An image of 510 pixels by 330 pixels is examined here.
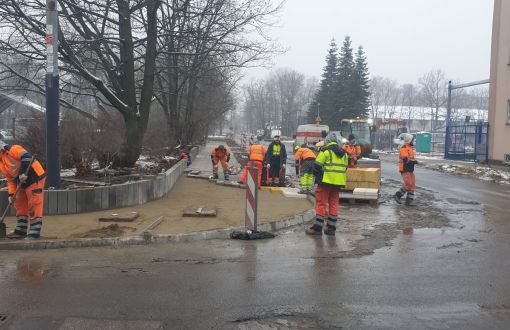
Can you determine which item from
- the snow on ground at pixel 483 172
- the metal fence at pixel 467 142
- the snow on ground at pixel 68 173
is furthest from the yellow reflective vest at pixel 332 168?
the metal fence at pixel 467 142

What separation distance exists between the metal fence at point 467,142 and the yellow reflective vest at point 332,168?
23.2 m

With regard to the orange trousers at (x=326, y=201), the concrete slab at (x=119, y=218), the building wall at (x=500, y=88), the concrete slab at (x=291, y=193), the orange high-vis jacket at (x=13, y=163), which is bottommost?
the concrete slab at (x=119, y=218)

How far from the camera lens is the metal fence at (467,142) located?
29.8m

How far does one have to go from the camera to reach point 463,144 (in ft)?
112

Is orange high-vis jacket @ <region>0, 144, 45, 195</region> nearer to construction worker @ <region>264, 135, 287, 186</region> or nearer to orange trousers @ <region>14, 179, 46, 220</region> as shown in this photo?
orange trousers @ <region>14, 179, 46, 220</region>

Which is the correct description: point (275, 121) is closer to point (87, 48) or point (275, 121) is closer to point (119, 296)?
point (87, 48)

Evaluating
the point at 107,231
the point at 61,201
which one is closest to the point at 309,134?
the point at 61,201

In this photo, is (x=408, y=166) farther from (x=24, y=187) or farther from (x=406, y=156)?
(x=24, y=187)

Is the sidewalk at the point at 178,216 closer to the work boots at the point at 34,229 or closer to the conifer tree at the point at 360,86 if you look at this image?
the work boots at the point at 34,229

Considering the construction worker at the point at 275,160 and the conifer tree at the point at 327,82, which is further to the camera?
the conifer tree at the point at 327,82

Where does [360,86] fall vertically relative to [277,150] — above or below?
above

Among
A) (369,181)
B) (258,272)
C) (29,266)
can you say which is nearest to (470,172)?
(369,181)

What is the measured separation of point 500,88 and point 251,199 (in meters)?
24.2

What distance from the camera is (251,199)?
842 cm
